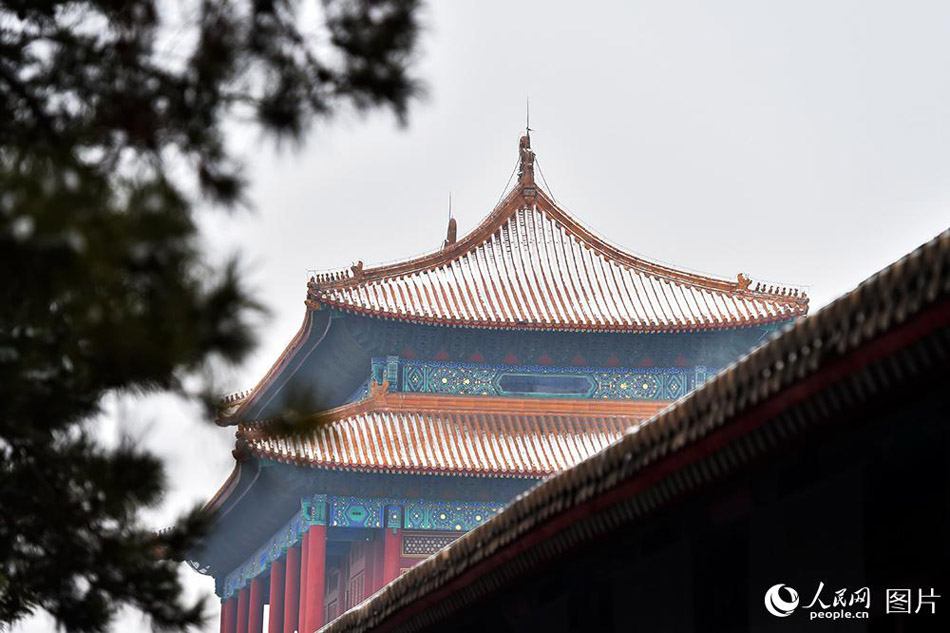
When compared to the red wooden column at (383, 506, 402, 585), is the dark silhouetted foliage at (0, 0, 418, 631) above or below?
below

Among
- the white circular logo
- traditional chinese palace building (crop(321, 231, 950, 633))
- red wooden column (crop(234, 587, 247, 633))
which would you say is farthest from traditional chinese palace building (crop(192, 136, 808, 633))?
the white circular logo

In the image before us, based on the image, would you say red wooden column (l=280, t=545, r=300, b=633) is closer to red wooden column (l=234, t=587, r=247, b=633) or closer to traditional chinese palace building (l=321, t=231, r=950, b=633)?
red wooden column (l=234, t=587, r=247, b=633)

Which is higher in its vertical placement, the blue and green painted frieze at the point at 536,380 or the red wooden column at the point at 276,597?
the blue and green painted frieze at the point at 536,380

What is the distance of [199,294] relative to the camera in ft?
11.9

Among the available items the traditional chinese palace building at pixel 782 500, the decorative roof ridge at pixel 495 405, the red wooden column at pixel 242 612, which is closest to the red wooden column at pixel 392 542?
the decorative roof ridge at pixel 495 405

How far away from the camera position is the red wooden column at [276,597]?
23.3 m

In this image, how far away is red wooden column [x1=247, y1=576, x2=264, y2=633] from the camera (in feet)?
84.6

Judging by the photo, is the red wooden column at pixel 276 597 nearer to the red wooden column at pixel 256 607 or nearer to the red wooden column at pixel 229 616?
the red wooden column at pixel 256 607

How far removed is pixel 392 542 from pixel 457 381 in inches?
105

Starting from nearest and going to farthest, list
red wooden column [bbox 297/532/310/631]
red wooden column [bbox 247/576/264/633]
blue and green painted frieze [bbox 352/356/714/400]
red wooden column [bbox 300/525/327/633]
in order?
1. red wooden column [bbox 300/525/327/633]
2. red wooden column [bbox 297/532/310/631]
3. blue and green painted frieze [bbox 352/356/714/400]
4. red wooden column [bbox 247/576/264/633]

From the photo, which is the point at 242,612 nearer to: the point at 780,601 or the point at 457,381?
the point at 457,381

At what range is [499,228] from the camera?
83.7 feet

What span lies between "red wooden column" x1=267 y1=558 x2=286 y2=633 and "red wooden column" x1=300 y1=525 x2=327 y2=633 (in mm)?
1998

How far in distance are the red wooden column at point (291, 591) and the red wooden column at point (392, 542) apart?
1.56m
